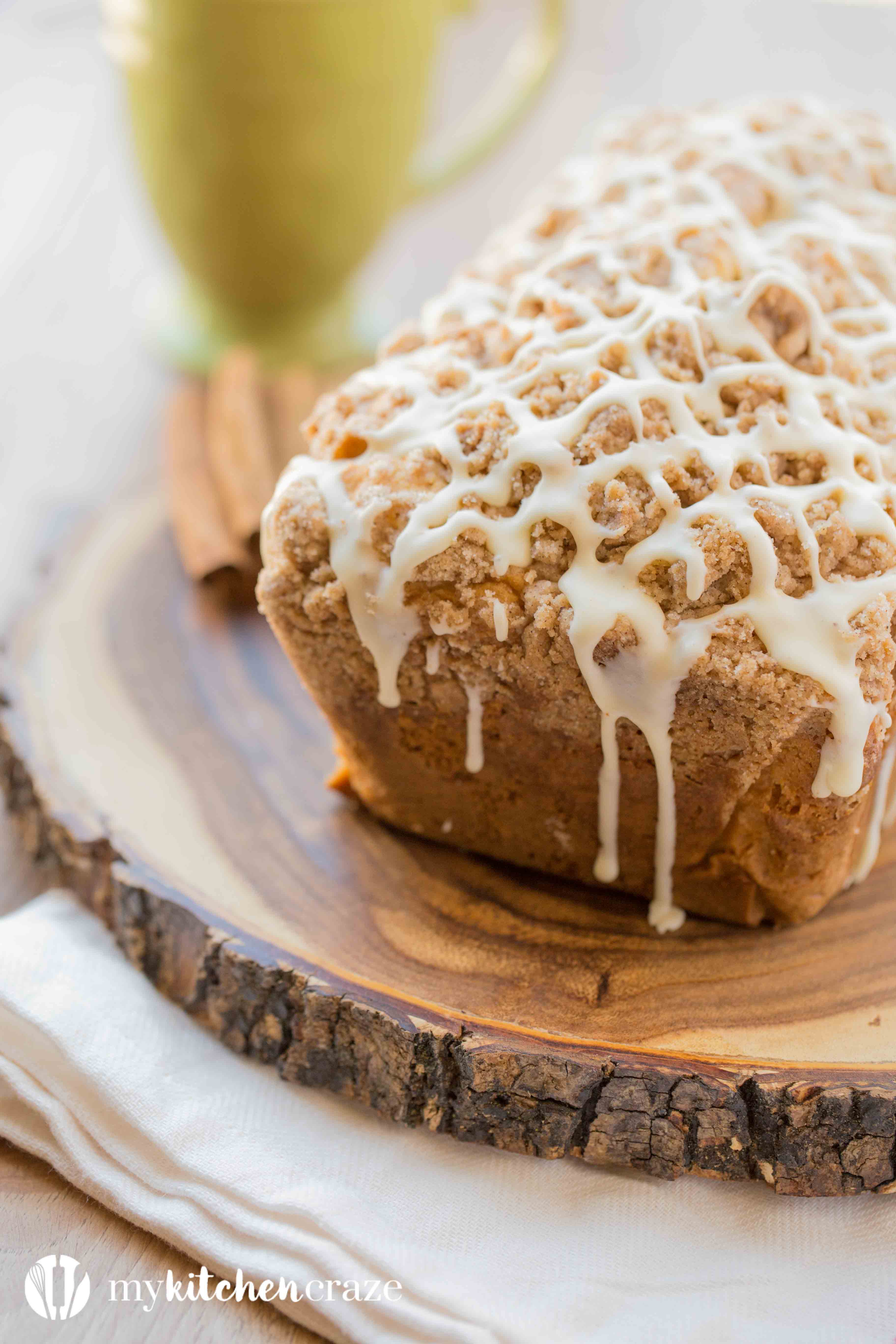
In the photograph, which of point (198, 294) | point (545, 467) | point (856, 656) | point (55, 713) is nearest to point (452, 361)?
point (545, 467)

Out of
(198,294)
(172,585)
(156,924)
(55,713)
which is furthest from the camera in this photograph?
(198,294)

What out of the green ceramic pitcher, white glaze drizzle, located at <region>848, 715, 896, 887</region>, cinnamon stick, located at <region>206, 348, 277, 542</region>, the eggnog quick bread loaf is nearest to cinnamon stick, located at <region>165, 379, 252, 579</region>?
cinnamon stick, located at <region>206, 348, 277, 542</region>

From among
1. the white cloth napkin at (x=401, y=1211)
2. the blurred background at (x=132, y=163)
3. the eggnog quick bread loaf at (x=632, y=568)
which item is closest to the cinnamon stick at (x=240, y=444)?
the blurred background at (x=132, y=163)

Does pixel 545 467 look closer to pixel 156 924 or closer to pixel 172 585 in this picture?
pixel 156 924

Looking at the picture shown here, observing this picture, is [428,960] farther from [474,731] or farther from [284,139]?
[284,139]

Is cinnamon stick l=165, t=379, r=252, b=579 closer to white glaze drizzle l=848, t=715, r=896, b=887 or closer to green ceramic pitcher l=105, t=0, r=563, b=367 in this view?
green ceramic pitcher l=105, t=0, r=563, b=367

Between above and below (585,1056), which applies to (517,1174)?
below
